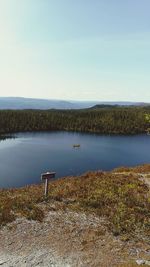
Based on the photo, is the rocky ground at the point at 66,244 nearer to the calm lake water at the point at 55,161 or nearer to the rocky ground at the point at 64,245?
the rocky ground at the point at 64,245

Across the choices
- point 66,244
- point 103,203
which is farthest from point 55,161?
point 66,244

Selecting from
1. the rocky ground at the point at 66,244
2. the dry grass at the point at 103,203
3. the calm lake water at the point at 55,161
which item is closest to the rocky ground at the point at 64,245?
the rocky ground at the point at 66,244

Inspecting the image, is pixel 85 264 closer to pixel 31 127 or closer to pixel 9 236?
pixel 9 236

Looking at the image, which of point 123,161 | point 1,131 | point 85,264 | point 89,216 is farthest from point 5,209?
point 1,131

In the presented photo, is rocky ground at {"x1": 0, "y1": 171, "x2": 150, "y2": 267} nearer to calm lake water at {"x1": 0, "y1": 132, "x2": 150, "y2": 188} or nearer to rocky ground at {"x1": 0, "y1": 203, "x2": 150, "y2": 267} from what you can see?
rocky ground at {"x1": 0, "y1": 203, "x2": 150, "y2": 267}

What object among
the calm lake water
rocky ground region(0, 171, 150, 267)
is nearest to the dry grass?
rocky ground region(0, 171, 150, 267)

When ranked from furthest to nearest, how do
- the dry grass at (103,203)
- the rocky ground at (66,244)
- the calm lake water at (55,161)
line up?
the calm lake water at (55,161)
the dry grass at (103,203)
the rocky ground at (66,244)
